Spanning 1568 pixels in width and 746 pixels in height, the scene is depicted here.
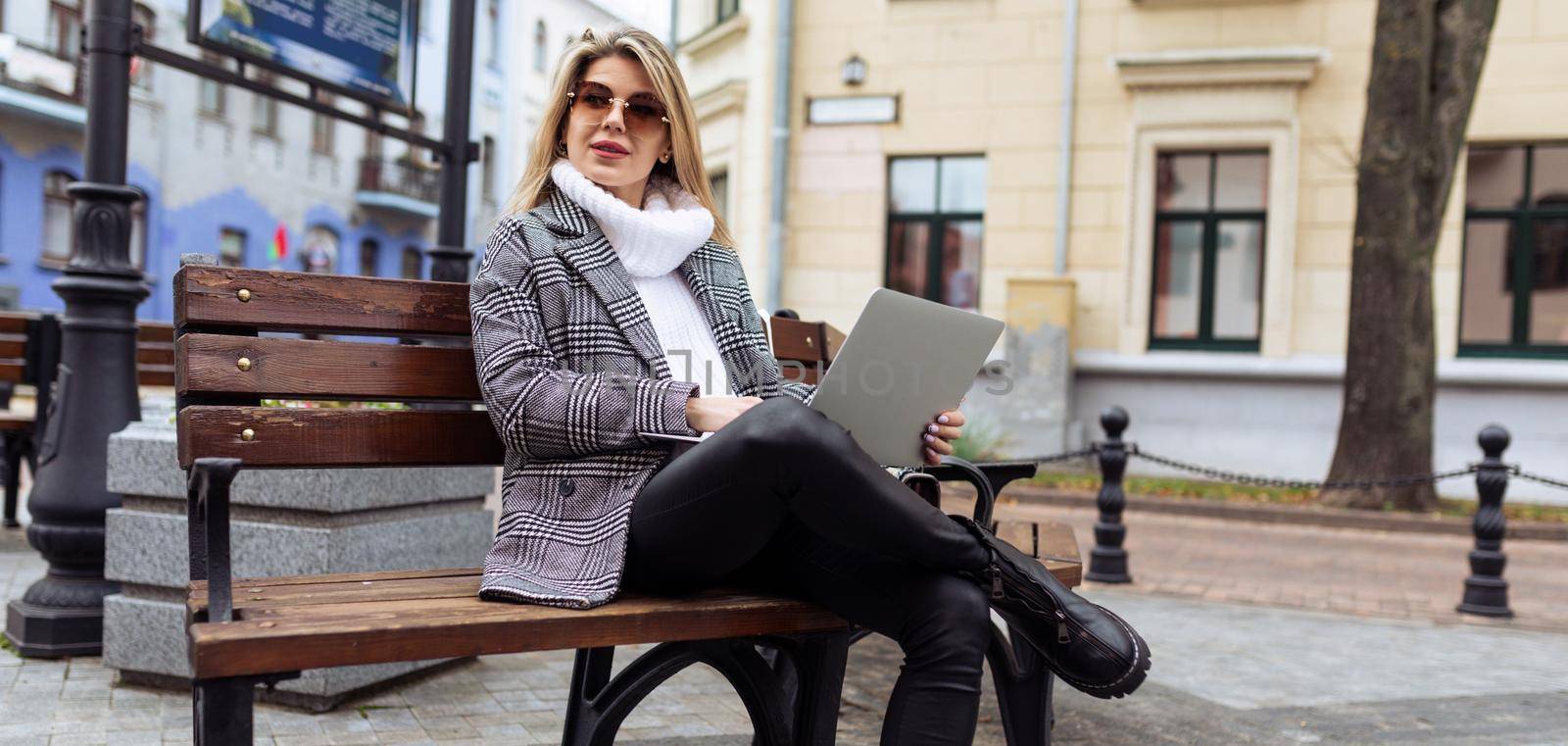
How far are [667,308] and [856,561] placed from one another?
2.55 feet

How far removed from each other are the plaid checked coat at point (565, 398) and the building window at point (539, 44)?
42514 millimetres

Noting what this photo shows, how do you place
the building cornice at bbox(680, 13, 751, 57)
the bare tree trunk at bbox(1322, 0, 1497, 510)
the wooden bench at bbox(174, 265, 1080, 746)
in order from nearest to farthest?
the wooden bench at bbox(174, 265, 1080, 746)
the bare tree trunk at bbox(1322, 0, 1497, 510)
the building cornice at bbox(680, 13, 751, 57)

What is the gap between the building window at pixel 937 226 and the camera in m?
15.7

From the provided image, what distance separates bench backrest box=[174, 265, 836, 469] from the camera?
2.57 metres

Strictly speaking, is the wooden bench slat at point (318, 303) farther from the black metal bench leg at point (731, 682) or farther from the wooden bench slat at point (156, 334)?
the wooden bench slat at point (156, 334)

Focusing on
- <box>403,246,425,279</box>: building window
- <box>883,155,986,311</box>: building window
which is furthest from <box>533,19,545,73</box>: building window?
<box>883,155,986,311</box>: building window

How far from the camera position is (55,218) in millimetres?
27375

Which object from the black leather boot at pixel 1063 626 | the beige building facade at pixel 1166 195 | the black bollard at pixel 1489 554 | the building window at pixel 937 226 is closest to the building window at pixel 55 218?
the beige building facade at pixel 1166 195

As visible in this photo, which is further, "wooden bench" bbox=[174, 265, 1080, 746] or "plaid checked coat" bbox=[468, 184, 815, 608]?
"plaid checked coat" bbox=[468, 184, 815, 608]

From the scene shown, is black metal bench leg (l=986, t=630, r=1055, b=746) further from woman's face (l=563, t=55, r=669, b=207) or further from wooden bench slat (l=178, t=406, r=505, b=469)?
woman's face (l=563, t=55, r=669, b=207)

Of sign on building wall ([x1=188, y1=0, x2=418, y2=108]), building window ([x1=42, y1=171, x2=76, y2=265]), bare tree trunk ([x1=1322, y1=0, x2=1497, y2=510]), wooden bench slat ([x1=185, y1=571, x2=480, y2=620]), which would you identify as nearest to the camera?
wooden bench slat ([x1=185, y1=571, x2=480, y2=620])

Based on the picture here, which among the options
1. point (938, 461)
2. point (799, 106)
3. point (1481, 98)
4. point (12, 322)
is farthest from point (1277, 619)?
point (799, 106)

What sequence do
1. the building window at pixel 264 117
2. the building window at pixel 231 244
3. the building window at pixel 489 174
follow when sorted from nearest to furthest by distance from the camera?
1. the building window at pixel 231 244
2. the building window at pixel 264 117
3. the building window at pixel 489 174

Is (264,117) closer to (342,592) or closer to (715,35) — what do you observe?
(715,35)
